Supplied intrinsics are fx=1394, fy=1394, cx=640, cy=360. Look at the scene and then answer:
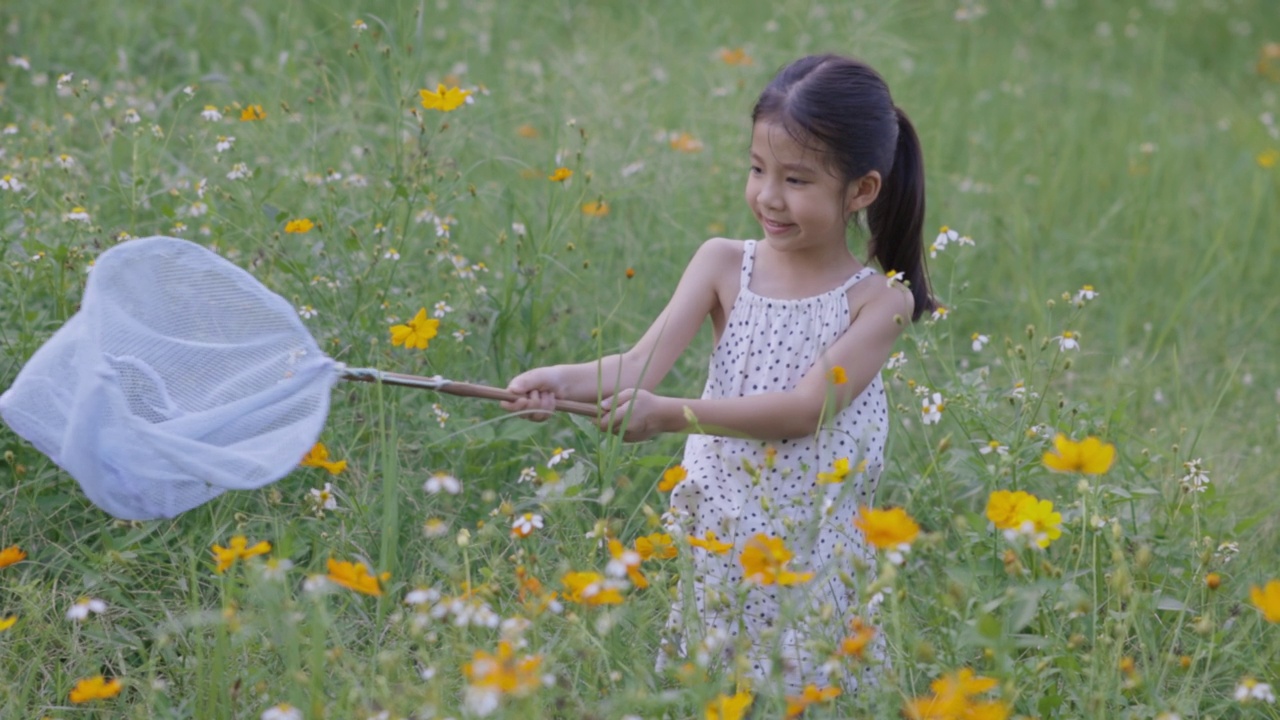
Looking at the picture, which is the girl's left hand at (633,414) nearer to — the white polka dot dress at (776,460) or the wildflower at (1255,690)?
the white polka dot dress at (776,460)

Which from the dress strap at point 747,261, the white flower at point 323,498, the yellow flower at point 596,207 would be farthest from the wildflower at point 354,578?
the yellow flower at point 596,207

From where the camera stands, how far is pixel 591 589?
1468 millimetres

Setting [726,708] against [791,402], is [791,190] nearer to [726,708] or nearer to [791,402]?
[791,402]

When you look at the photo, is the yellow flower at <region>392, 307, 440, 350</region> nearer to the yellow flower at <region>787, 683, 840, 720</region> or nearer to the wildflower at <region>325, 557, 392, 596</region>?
the wildflower at <region>325, 557, 392, 596</region>

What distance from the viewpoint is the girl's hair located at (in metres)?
2.00

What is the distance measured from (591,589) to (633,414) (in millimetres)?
502

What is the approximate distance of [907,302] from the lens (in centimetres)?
212

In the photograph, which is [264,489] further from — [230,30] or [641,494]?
[230,30]

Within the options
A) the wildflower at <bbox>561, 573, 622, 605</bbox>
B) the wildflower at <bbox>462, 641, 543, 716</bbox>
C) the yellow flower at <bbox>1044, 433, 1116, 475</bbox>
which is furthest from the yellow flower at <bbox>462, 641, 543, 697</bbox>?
the yellow flower at <bbox>1044, 433, 1116, 475</bbox>

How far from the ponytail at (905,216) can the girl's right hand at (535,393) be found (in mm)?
584

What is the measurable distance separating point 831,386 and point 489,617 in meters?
0.53

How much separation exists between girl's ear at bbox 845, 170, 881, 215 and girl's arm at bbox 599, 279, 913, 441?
0.13m

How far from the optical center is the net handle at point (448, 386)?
1.81 metres

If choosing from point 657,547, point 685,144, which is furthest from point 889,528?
point 685,144
